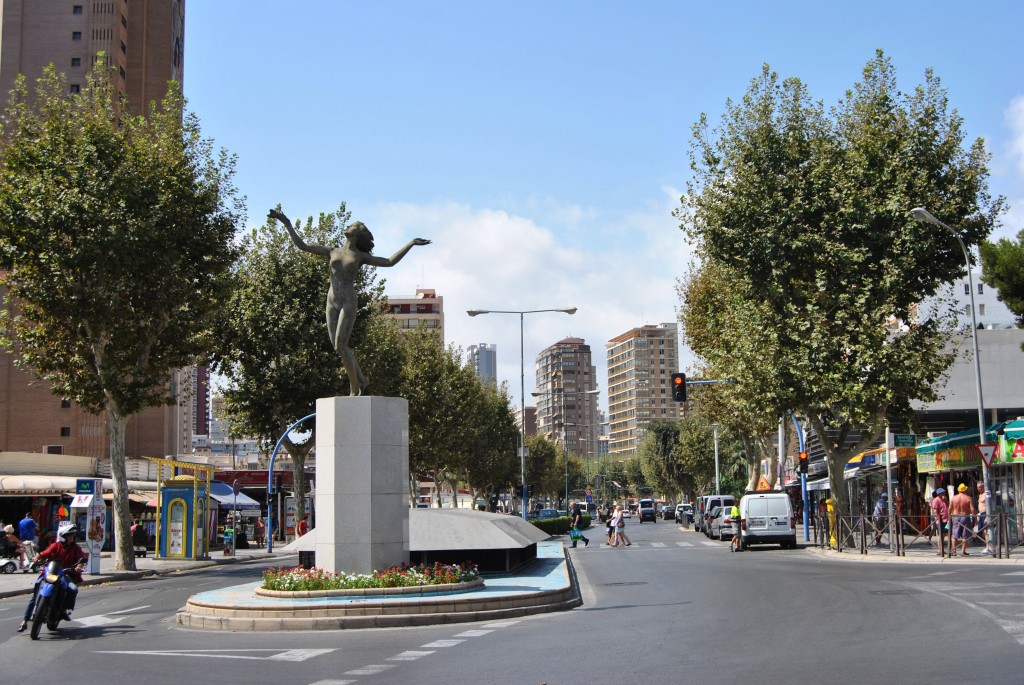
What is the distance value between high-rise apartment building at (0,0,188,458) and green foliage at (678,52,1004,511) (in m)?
39.0

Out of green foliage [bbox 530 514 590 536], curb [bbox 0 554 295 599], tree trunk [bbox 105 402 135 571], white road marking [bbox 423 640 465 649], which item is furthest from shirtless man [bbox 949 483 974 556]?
green foliage [bbox 530 514 590 536]

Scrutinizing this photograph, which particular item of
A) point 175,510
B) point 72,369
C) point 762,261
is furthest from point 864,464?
point 72,369

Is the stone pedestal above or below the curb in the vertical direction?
above

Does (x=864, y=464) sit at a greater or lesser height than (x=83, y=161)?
lesser

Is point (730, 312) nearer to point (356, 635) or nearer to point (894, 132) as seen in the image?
point (894, 132)

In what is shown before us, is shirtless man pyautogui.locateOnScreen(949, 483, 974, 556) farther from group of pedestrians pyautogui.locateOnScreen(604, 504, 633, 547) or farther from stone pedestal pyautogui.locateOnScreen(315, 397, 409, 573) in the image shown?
group of pedestrians pyautogui.locateOnScreen(604, 504, 633, 547)

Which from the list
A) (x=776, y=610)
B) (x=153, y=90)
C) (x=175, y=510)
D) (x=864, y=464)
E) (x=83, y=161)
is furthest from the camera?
(x=153, y=90)

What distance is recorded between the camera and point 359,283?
145 feet

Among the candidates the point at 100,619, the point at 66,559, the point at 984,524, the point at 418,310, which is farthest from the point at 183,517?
the point at 418,310

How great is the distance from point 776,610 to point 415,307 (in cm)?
13282

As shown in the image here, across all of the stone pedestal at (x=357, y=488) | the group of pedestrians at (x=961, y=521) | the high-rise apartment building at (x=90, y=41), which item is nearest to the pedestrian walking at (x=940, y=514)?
the group of pedestrians at (x=961, y=521)

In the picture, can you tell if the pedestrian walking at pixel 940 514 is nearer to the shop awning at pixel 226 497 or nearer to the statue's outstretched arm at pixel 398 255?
the statue's outstretched arm at pixel 398 255

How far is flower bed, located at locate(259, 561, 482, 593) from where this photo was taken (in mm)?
16031

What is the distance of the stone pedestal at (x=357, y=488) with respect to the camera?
17.0 meters
